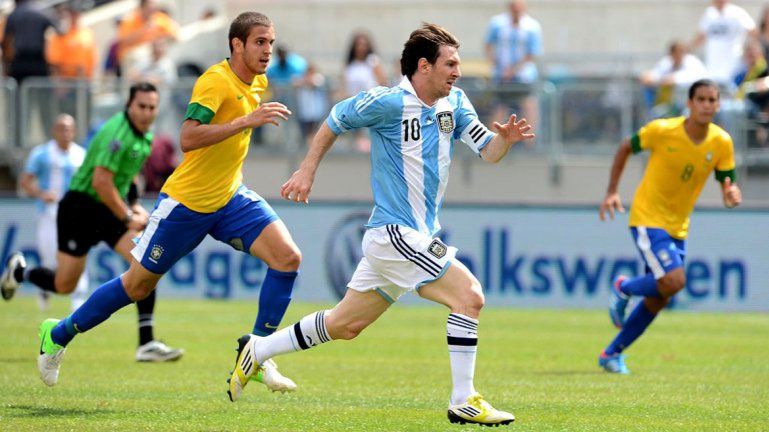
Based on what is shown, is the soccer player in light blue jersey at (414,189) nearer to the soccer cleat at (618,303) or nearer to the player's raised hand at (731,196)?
the player's raised hand at (731,196)

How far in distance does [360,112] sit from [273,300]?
1.91 metres

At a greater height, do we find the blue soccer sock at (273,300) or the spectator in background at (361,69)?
the spectator in background at (361,69)

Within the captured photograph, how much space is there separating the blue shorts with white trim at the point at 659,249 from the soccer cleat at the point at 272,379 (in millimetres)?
3922

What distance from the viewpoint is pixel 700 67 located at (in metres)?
20.7

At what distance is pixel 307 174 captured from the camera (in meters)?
8.26

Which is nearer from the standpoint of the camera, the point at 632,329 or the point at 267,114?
the point at 267,114

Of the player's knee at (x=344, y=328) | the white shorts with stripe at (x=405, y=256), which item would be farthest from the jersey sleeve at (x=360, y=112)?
the player's knee at (x=344, y=328)

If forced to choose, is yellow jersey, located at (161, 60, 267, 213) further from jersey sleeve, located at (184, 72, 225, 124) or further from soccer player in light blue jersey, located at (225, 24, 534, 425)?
soccer player in light blue jersey, located at (225, 24, 534, 425)

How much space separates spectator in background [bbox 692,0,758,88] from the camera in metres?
20.9

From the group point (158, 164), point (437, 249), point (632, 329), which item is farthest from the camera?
point (158, 164)

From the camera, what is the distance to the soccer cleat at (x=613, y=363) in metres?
11.8

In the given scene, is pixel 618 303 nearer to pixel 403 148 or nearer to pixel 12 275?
pixel 403 148

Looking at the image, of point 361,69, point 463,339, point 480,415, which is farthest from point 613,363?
point 361,69

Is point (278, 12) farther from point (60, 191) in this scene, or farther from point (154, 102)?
point (154, 102)
